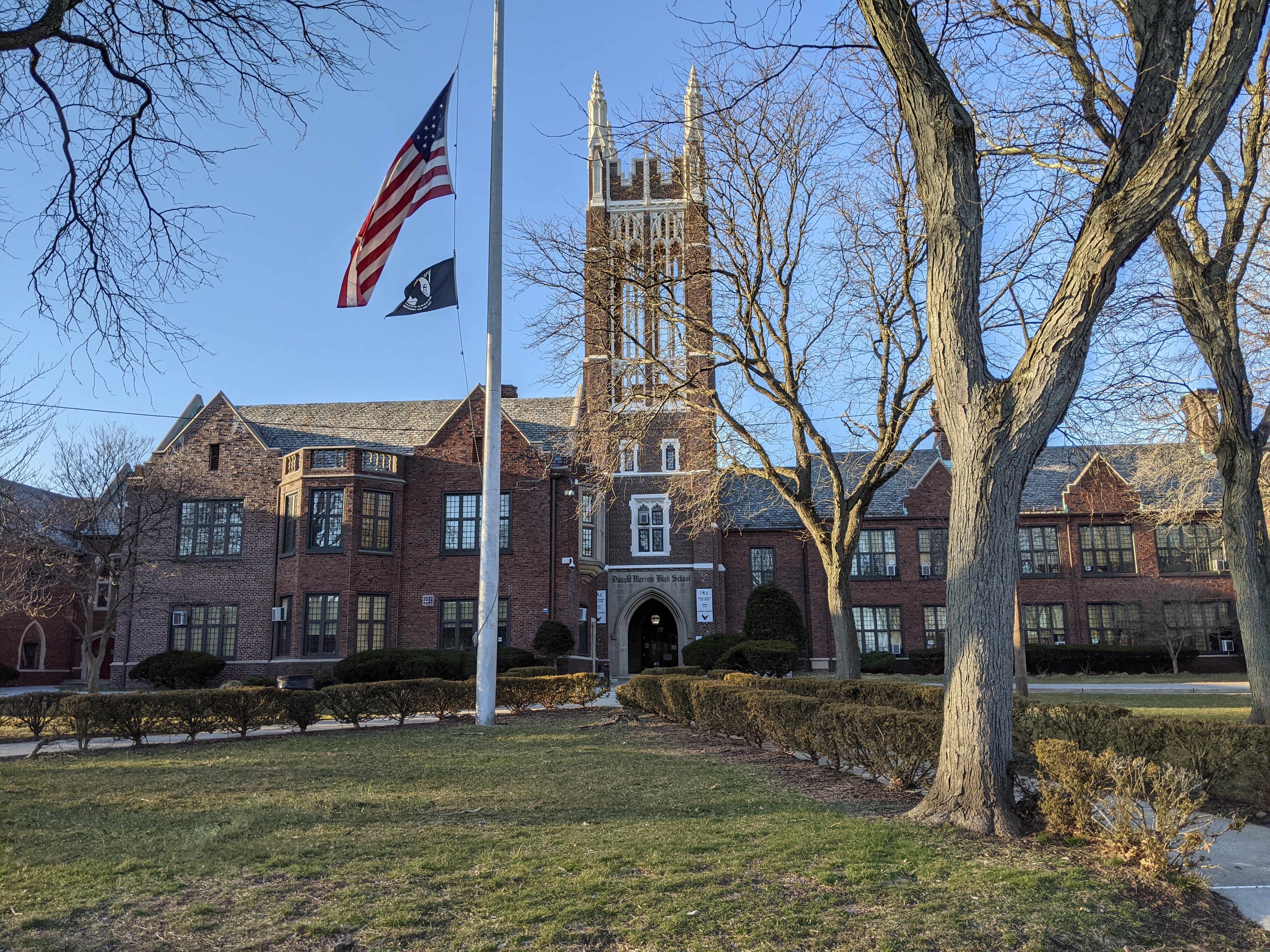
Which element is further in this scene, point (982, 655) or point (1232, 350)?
point (1232, 350)

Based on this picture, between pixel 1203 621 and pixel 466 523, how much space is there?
99.9ft

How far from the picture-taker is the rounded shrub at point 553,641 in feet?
92.7

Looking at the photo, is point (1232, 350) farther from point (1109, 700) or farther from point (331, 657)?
point (331, 657)

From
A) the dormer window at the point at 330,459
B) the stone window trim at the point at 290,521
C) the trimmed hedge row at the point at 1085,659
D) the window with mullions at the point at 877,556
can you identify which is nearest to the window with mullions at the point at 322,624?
the stone window trim at the point at 290,521

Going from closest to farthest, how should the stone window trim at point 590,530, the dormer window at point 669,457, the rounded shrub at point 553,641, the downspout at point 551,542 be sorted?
the rounded shrub at point 553,641
the downspout at point 551,542
the stone window trim at point 590,530
the dormer window at point 669,457

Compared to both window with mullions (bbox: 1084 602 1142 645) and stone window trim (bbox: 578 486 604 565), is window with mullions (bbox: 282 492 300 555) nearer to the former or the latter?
stone window trim (bbox: 578 486 604 565)

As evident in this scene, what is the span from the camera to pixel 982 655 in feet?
23.4

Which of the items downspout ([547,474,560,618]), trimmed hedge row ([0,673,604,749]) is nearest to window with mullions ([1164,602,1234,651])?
downspout ([547,474,560,618])

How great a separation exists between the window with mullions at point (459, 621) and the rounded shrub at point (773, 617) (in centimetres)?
958

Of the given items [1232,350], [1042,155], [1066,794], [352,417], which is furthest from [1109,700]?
[352,417]

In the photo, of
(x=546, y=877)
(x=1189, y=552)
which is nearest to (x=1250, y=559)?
(x=546, y=877)

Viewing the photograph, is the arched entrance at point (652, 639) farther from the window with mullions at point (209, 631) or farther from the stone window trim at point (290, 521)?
the window with mullions at point (209, 631)

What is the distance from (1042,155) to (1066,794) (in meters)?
8.24

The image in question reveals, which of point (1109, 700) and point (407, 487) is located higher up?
point (407, 487)
